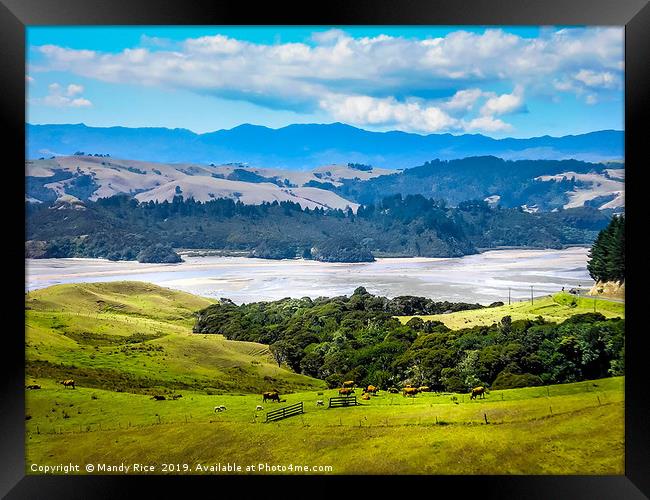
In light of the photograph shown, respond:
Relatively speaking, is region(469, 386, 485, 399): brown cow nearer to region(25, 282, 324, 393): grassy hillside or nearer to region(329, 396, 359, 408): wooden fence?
region(329, 396, 359, 408): wooden fence

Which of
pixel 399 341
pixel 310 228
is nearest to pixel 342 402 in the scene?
pixel 399 341

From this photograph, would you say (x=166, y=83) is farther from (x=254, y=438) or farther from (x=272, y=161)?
(x=254, y=438)

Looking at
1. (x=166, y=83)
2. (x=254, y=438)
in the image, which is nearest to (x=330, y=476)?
(x=254, y=438)

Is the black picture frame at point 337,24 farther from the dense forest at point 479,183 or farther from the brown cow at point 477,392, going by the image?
the dense forest at point 479,183

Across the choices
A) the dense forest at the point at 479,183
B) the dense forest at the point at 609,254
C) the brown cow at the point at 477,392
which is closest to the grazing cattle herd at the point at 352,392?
the brown cow at the point at 477,392

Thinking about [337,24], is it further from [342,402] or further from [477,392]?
[477,392]
